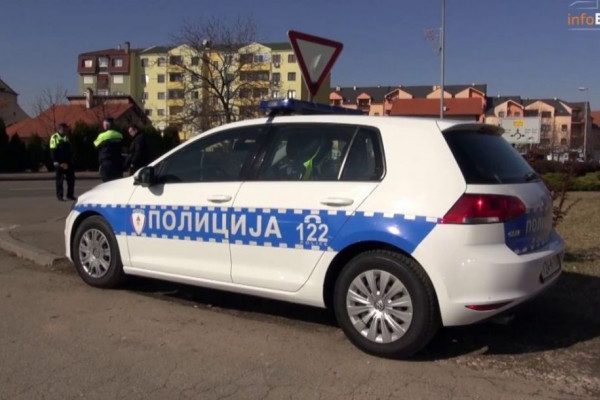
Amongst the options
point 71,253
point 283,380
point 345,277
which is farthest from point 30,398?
point 71,253

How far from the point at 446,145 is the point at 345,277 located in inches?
45.5

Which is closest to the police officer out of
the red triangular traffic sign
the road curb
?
the road curb

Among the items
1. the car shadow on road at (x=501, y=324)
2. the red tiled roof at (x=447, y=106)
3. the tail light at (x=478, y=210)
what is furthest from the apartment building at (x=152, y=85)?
the tail light at (x=478, y=210)

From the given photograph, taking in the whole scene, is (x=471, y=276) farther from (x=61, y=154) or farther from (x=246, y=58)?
(x=246, y=58)

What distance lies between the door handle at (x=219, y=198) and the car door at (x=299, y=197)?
0.10m

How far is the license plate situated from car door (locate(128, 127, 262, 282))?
2.36 metres

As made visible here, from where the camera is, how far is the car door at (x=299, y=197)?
458 cm

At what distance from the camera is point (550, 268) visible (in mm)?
4648

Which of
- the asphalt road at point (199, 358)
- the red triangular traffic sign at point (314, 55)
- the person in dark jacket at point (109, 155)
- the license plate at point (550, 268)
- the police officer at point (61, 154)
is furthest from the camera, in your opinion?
the police officer at point (61, 154)

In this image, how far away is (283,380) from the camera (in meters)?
4.03

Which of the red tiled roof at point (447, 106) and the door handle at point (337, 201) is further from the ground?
the red tiled roof at point (447, 106)

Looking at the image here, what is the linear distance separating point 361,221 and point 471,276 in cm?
82

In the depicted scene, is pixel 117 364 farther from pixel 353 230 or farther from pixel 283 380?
pixel 353 230

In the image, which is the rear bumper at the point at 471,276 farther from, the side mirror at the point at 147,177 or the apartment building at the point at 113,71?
the apartment building at the point at 113,71
